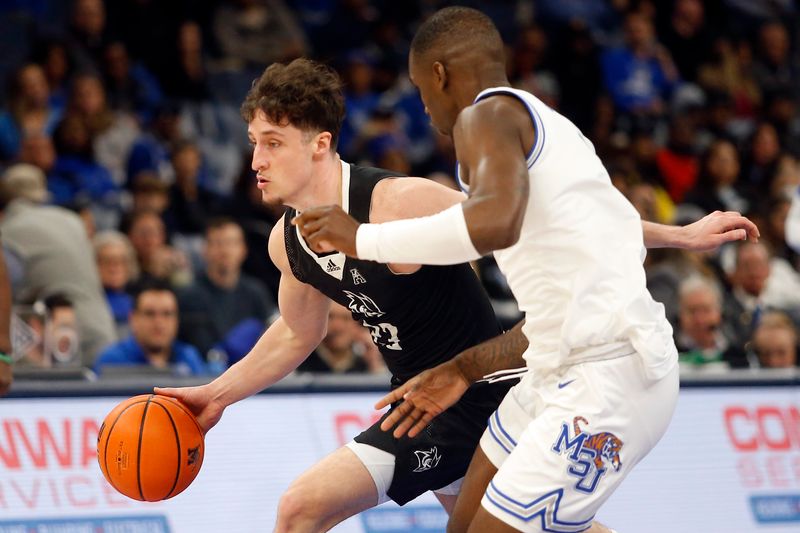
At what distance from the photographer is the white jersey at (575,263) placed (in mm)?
3586

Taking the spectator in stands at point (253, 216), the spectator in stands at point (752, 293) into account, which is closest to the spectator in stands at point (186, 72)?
the spectator in stands at point (253, 216)

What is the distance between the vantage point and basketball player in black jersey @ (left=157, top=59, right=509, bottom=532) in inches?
164

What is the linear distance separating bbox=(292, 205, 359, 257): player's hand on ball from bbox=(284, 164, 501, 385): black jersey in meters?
0.70

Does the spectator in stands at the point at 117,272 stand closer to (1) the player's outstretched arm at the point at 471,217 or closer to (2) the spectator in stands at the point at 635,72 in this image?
(1) the player's outstretched arm at the point at 471,217

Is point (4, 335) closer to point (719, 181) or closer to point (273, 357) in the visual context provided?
point (273, 357)

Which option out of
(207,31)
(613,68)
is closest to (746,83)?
(613,68)

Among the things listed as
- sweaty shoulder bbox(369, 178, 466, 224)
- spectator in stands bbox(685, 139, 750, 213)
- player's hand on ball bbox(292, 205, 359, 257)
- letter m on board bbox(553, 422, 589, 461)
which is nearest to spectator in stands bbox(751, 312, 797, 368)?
spectator in stands bbox(685, 139, 750, 213)

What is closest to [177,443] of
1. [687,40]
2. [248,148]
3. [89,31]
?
[248,148]

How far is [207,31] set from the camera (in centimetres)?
1238

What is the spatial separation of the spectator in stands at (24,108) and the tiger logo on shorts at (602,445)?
7350 millimetres

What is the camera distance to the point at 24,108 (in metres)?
10.1

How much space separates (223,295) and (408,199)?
477 cm

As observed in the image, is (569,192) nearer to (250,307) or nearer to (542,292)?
(542,292)

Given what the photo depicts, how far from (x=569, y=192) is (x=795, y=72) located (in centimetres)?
1154
